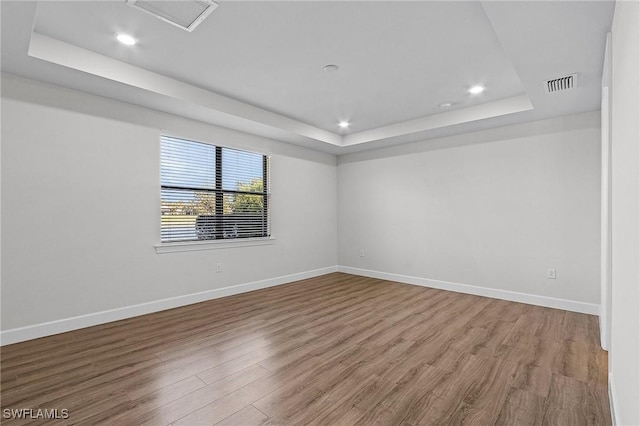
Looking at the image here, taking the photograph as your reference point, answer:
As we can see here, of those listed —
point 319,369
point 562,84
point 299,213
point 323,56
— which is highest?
point 323,56

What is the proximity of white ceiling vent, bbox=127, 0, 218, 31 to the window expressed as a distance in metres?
1.86

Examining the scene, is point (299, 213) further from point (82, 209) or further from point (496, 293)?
point (496, 293)

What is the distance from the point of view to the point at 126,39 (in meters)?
2.62

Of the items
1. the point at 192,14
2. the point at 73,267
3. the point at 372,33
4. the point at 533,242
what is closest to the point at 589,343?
the point at 533,242

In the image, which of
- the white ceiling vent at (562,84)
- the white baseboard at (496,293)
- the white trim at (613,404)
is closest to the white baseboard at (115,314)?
the white baseboard at (496,293)

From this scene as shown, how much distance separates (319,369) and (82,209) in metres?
2.89

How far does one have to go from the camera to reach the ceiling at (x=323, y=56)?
2.21m

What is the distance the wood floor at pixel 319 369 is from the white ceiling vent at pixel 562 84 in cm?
244

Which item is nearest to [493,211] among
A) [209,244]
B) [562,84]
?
[562,84]

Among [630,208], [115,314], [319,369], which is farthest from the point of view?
[115,314]

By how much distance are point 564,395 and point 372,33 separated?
9.71 ft

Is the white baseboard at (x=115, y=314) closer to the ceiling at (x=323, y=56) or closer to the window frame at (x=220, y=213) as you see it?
the window frame at (x=220, y=213)

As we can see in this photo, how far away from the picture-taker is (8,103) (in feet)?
9.28

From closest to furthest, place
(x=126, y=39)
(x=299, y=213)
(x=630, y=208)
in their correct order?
(x=630, y=208)
(x=126, y=39)
(x=299, y=213)
